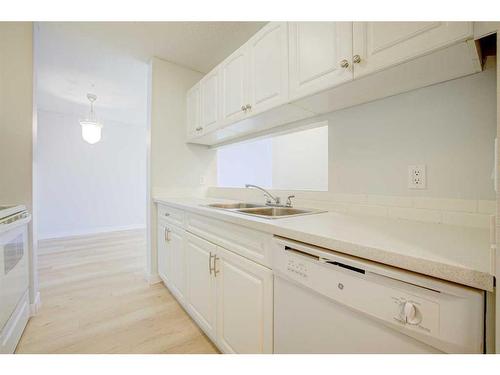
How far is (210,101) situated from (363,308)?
1904mm

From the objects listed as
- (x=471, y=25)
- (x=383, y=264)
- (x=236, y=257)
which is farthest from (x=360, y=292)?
(x=471, y=25)

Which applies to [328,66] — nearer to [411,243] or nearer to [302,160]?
[411,243]

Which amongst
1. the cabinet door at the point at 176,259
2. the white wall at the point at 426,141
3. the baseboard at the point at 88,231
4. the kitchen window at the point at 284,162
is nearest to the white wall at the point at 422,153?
the white wall at the point at 426,141

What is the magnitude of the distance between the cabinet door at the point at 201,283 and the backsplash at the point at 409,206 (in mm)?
715

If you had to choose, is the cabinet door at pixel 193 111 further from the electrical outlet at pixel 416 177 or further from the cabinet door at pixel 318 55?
the electrical outlet at pixel 416 177

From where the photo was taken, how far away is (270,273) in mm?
939

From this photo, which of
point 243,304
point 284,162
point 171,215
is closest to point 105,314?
point 171,215

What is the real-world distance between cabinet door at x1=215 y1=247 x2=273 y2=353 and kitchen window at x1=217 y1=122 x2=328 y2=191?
1063mm

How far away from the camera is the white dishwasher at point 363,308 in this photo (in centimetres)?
48

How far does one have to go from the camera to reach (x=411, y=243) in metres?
0.66

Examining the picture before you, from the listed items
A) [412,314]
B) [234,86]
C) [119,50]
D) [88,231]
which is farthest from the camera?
[88,231]

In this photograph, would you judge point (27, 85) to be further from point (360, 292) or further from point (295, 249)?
point (360, 292)

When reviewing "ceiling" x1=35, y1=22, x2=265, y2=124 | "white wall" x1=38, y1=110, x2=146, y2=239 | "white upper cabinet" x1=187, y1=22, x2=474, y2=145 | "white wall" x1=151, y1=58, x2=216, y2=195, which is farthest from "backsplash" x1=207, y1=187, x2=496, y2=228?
"white wall" x1=38, y1=110, x2=146, y2=239
